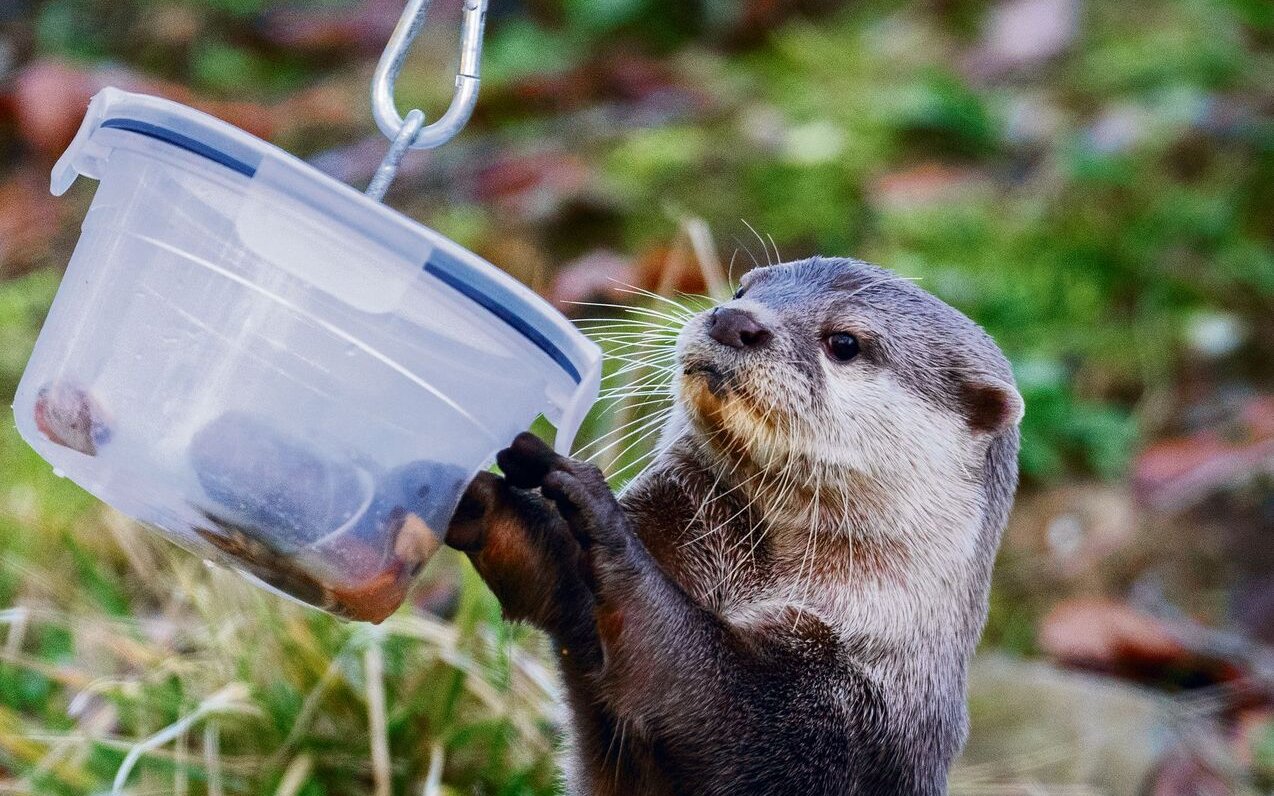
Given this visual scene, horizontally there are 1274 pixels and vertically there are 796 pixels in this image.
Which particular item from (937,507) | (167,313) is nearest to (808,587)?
(937,507)

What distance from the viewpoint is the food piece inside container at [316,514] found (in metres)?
1.42

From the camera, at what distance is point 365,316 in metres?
1.42

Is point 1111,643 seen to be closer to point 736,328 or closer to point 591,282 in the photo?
point 591,282

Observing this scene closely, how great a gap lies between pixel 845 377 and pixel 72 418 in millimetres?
1018

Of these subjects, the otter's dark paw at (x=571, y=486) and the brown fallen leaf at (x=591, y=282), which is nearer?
the otter's dark paw at (x=571, y=486)

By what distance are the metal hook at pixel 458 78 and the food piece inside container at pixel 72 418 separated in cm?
42

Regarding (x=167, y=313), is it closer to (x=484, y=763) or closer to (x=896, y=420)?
(x=896, y=420)

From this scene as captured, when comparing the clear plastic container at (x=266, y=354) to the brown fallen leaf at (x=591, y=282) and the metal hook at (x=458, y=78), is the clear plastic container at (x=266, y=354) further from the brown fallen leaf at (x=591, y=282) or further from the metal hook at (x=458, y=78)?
the brown fallen leaf at (x=591, y=282)

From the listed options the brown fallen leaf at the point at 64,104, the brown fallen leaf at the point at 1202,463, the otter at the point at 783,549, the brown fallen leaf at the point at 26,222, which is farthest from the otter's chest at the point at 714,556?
the brown fallen leaf at the point at 26,222

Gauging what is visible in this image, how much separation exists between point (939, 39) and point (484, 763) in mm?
4522

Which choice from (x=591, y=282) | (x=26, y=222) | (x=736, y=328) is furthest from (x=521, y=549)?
(x=26, y=222)

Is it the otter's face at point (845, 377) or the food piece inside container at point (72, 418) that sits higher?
the otter's face at point (845, 377)

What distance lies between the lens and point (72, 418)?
4.86ft

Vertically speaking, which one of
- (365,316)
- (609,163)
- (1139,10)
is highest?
(1139,10)
